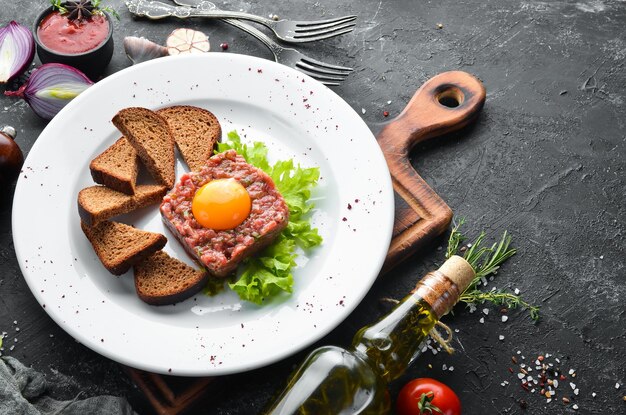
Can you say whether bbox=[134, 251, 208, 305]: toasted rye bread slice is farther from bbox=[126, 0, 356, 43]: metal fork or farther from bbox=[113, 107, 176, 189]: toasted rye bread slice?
bbox=[126, 0, 356, 43]: metal fork

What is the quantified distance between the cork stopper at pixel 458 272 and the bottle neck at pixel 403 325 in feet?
0.09

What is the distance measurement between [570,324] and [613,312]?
34cm

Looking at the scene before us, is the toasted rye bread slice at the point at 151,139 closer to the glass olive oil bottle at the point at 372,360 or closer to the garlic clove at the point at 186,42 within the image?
the garlic clove at the point at 186,42

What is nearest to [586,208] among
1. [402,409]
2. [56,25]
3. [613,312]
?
[613,312]

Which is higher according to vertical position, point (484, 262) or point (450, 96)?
point (450, 96)

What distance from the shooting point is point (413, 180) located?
569 cm

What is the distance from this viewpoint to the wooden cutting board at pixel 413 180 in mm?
4875

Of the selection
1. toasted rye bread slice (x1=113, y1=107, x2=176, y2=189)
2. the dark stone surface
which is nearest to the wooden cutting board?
the dark stone surface

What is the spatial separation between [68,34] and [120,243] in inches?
78.9

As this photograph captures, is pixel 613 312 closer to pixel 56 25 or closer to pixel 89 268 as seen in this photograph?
pixel 89 268

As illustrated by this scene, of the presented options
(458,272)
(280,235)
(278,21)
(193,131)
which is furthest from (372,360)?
(278,21)

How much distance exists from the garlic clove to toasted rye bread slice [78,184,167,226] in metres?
1.48

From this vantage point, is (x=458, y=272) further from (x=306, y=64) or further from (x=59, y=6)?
(x=59, y=6)

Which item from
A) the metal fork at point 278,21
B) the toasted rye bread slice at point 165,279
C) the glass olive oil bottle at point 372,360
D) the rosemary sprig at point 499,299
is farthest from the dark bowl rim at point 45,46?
the rosemary sprig at point 499,299
